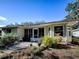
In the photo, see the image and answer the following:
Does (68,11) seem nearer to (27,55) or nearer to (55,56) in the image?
(55,56)

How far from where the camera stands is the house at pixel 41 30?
2370 cm

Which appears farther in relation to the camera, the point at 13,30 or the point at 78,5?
the point at 13,30

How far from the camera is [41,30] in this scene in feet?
95.0

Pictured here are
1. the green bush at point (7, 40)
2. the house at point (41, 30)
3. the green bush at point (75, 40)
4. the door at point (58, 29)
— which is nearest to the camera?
the green bush at point (75, 40)

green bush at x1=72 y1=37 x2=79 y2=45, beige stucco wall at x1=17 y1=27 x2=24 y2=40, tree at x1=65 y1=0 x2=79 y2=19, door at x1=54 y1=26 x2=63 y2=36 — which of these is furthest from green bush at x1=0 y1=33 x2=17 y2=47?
tree at x1=65 y1=0 x2=79 y2=19

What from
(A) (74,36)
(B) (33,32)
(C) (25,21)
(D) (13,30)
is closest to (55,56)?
(A) (74,36)

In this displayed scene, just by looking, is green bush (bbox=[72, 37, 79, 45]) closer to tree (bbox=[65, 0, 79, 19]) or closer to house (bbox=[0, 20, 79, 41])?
house (bbox=[0, 20, 79, 41])

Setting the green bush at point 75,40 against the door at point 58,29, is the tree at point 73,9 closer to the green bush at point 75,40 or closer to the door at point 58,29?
the green bush at point 75,40

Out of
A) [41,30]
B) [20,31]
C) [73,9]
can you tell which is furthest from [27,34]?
[73,9]

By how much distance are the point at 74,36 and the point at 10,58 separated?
12.7 meters

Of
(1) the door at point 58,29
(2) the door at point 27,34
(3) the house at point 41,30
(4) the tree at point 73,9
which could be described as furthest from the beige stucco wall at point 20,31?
(4) the tree at point 73,9

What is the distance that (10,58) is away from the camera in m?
13.7

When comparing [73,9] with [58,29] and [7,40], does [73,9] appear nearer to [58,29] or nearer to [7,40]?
[58,29]

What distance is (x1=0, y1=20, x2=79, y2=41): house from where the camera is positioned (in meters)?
23.7
